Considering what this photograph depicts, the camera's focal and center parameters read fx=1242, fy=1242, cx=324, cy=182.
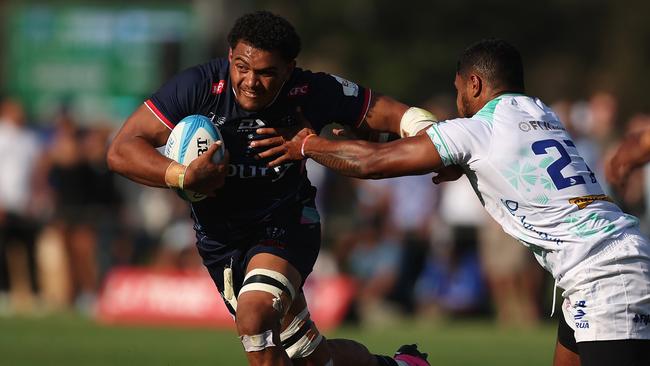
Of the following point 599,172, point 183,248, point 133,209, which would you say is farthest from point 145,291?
point 599,172

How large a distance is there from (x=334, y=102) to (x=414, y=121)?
53 cm

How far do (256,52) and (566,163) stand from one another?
6.37 feet

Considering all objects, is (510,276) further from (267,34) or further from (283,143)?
(267,34)

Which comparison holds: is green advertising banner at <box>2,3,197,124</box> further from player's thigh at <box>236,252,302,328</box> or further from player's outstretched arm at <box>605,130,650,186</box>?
player's thigh at <box>236,252,302,328</box>

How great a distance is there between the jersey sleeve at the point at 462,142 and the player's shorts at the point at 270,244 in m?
1.37

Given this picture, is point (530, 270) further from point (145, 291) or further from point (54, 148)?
point (54, 148)

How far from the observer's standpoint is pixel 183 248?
18.8 meters

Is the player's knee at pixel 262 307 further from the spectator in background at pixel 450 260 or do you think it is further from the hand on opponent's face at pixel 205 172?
the spectator in background at pixel 450 260

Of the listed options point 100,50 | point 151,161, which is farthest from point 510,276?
point 100,50

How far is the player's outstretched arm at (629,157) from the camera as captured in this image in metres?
7.93

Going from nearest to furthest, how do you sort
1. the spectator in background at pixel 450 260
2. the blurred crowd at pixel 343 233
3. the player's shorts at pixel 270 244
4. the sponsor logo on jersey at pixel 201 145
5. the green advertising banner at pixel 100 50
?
the sponsor logo on jersey at pixel 201 145, the player's shorts at pixel 270 244, the blurred crowd at pixel 343 233, the spectator in background at pixel 450 260, the green advertising banner at pixel 100 50

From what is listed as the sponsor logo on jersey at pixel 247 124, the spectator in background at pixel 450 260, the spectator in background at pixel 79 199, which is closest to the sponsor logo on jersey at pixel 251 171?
the sponsor logo on jersey at pixel 247 124

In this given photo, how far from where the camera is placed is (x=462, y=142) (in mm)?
6520

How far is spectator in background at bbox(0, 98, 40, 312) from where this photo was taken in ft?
59.2
